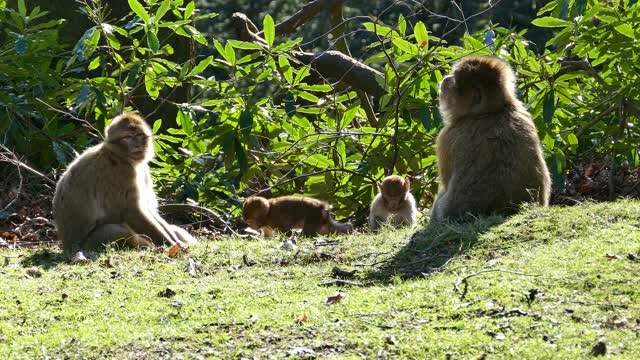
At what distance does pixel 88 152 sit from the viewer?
9672mm

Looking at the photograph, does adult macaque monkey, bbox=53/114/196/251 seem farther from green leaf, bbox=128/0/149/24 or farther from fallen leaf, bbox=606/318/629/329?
fallen leaf, bbox=606/318/629/329

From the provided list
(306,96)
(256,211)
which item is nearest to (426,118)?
(306,96)

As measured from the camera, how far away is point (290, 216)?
10953 millimetres

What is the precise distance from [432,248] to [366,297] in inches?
47.9

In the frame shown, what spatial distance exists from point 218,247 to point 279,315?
2495mm

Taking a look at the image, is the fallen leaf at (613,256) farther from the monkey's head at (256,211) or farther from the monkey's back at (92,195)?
the monkey's head at (256,211)

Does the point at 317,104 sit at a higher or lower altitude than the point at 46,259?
higher

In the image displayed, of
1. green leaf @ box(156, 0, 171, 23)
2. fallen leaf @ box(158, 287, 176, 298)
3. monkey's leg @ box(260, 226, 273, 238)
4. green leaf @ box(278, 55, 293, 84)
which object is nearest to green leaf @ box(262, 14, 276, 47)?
green leaf @ box(278, 55, 293, 84)

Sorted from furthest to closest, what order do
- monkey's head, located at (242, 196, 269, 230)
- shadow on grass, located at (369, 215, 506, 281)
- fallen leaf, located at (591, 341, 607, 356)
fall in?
1. monkey's head, located at (242, 196, 269, 230)
2. shadow on grass, located at (369, 215, 506, 281)
3. fallen leaf, located at (591, 341, 607, 356)

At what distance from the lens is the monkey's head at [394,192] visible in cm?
1016

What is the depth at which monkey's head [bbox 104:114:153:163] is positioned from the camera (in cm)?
941

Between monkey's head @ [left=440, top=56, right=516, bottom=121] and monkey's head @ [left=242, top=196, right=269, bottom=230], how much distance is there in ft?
9.52

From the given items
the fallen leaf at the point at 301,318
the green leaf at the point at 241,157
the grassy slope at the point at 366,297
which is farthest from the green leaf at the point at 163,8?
the fallen leaf at the point at 301,318

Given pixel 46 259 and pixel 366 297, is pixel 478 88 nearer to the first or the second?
pixel 366 297
